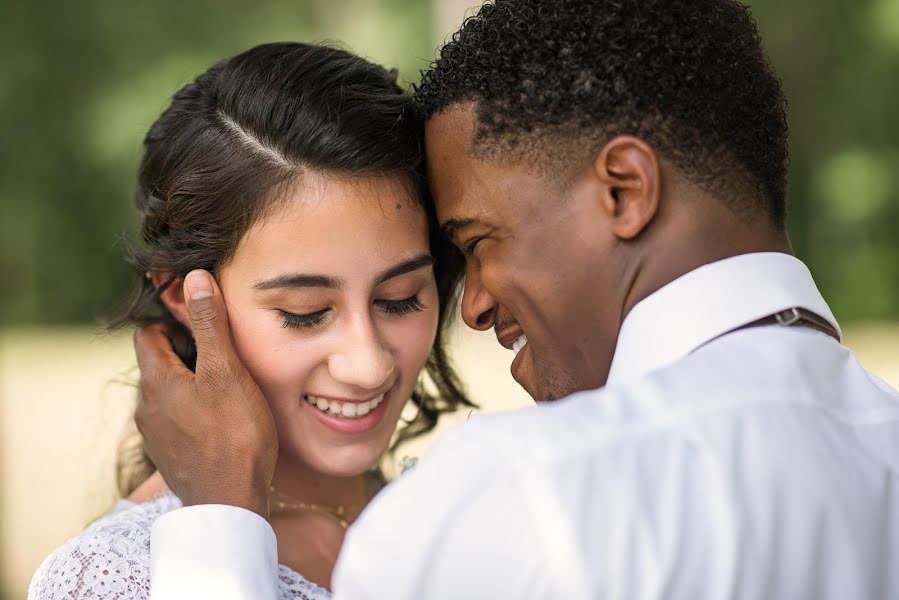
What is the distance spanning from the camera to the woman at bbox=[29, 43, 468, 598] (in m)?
2.37

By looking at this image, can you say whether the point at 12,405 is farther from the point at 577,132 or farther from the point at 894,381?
the point at 577,132

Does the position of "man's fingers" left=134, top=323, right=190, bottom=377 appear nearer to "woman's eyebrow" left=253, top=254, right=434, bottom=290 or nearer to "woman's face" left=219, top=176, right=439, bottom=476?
"woman's face" left=219, top=176, right=439, bottom=476

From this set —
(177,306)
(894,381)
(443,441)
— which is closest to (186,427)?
(177,306)

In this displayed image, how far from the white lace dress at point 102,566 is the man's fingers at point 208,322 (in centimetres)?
39

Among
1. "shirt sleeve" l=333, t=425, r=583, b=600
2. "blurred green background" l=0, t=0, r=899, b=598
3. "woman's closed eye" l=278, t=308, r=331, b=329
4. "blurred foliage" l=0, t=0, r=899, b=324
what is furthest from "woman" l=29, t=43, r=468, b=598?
"blurred foliage" l=0, t=0, r=899, b=324

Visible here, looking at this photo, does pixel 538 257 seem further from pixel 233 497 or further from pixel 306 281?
pixel 233 497

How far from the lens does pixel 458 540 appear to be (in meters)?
1.42

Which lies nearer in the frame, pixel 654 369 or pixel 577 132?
pixel 654 369

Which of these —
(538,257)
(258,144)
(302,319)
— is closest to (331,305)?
(302,319)

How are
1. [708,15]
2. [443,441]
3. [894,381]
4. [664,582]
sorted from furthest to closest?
1. [894,381]
2. [708,15]
3. [443,441]
4. [664,582]

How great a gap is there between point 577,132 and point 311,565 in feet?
4.58

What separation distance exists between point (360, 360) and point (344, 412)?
188mm

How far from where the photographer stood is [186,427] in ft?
7.83

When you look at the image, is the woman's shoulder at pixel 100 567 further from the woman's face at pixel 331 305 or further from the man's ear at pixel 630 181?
the man's ear at pixel 630 181
